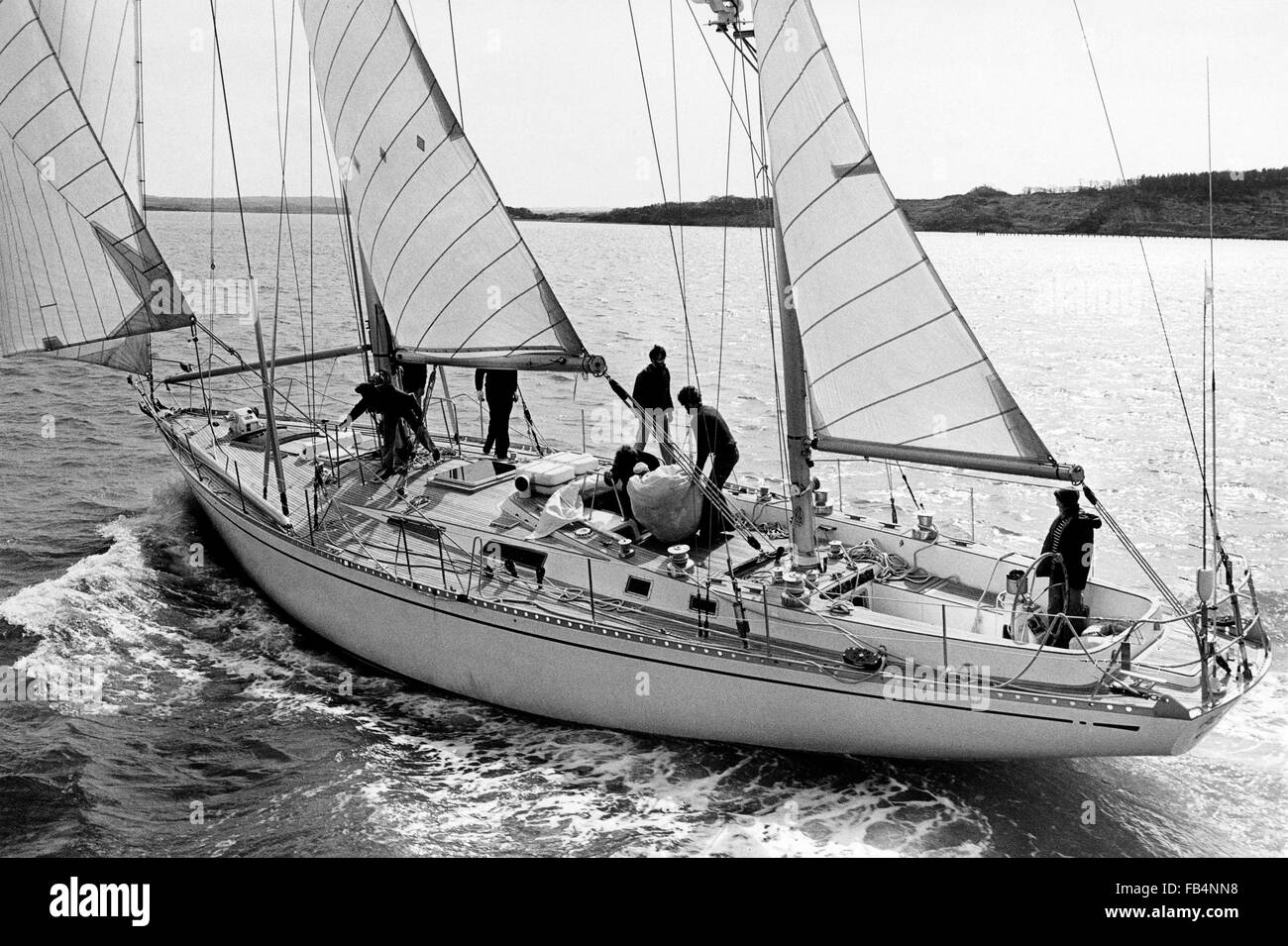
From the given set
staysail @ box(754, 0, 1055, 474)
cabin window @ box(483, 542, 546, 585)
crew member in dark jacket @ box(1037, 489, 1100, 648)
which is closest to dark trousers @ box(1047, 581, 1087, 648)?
crew member in dark jacket @ box(1037, 489, 1100, 648)

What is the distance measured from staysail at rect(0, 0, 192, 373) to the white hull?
4.50 meters

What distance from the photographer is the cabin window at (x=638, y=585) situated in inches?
425

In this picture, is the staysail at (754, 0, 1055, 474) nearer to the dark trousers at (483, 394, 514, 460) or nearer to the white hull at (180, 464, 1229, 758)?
the white hull at (180, 464, 1229, 758)

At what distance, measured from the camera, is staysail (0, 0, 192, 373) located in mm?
13570

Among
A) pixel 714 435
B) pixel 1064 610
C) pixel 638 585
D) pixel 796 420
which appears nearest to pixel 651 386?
pixel 714 435

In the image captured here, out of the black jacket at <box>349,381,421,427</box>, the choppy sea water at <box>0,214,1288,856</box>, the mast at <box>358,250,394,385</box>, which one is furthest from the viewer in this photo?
the mast at <box>358,250,394,385</box>

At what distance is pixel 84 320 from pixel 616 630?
963 cm

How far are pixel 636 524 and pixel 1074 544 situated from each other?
14.5 feet

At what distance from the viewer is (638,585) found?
10859 mm

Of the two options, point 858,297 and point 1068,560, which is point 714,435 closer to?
point 858,297

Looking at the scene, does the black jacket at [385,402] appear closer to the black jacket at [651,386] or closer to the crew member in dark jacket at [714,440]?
the black jacket at [651,386]

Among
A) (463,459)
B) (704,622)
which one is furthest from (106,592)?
(704,622)

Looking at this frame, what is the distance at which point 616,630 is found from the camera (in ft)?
33.3
